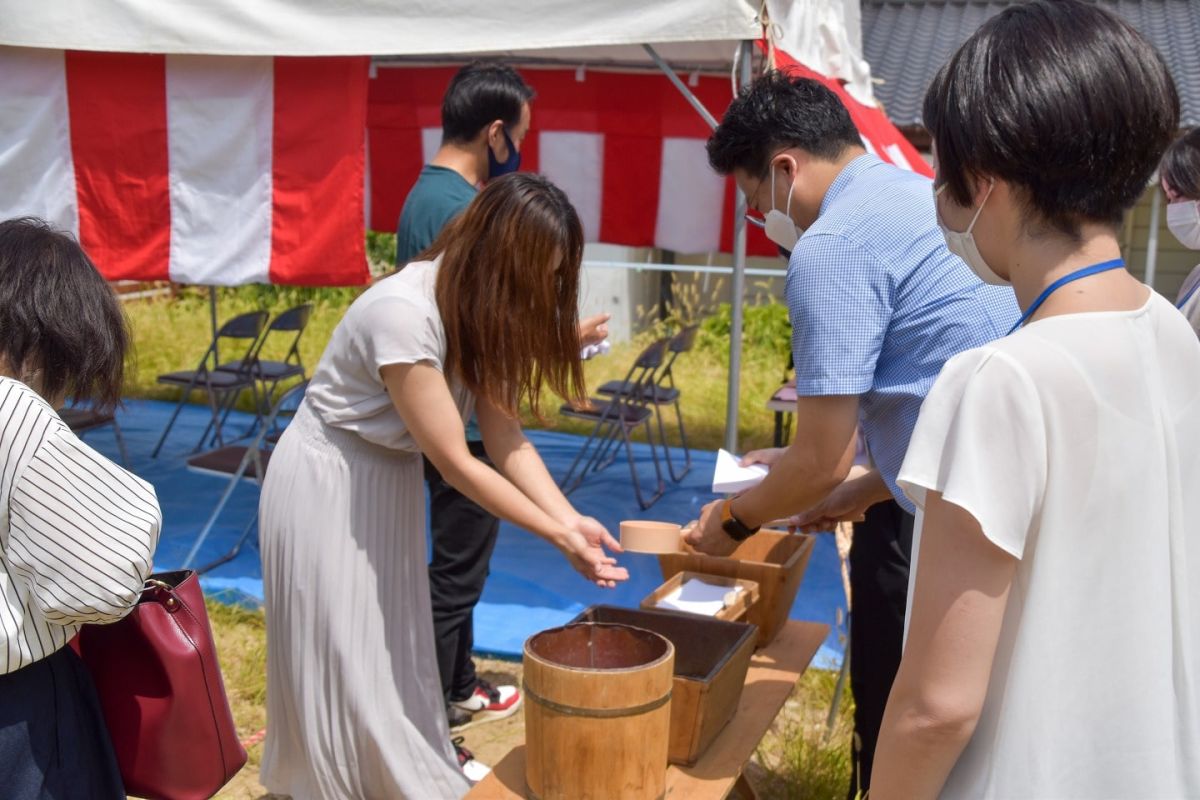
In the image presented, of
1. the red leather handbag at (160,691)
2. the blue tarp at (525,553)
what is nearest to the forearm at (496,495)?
the red leather handbag at (160,691)

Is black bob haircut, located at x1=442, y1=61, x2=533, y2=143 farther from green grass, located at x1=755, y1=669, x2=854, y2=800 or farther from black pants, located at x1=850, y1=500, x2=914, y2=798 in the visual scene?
green grass, located at x1=755, y1=669, x2=854, y2=800

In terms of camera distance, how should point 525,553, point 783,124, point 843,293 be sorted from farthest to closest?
point 525,553 < point 783,124 < point 843,293

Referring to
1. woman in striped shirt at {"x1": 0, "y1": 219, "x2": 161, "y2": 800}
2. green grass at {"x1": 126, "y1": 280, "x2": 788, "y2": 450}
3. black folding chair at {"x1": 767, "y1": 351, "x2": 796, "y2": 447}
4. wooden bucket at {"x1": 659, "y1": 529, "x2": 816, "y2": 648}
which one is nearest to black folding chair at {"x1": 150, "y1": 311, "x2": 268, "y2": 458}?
green grass at {"x1": 126, "y1": 280, "x2": 788, "y2": 450}

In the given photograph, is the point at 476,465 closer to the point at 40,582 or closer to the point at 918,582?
the point at 40,582

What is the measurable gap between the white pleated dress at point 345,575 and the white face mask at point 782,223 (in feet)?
2.15

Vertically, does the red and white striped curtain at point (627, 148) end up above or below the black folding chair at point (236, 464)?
above

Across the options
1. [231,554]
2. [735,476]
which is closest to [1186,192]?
[735,476]

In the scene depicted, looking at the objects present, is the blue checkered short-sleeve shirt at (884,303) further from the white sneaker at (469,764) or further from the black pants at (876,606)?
the white sneaker at (469,764)

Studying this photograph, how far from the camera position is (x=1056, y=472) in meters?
0.91

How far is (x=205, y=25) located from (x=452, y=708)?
2.24 meters

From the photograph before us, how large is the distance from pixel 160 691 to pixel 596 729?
23.4 inches

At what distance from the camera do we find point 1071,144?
917mm

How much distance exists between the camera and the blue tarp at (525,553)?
3.96 m

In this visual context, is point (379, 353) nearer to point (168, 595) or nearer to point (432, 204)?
point (168, 595)
